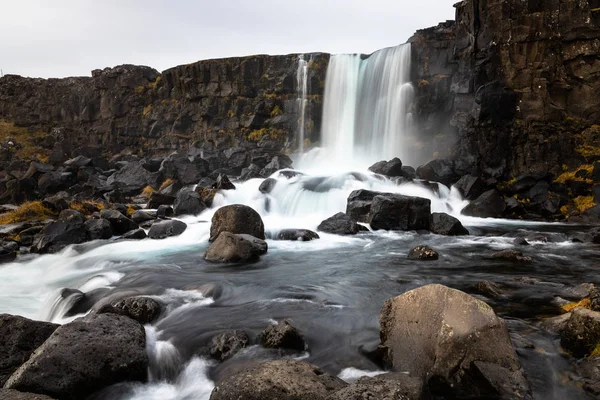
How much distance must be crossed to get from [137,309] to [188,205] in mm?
13272

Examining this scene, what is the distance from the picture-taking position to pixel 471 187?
851 inches

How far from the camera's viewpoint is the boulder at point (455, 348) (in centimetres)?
501

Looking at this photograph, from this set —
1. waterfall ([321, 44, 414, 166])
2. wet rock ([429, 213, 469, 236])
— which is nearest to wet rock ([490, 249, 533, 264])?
wet rock ([429, 213, 469, 236])

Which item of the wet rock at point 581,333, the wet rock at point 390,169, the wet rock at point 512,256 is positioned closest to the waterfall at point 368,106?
the wet rock at point 390,169

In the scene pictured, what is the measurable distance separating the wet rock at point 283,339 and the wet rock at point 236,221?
8020 mm

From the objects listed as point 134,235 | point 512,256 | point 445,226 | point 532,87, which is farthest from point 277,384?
point 532,87

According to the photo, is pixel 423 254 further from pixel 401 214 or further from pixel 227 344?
pixel 227 344

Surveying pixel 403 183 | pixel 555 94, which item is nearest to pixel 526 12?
pixel 555 94

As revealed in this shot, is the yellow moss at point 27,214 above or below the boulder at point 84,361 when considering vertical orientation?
below

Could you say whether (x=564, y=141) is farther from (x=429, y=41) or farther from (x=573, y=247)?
(x=429, y=41)

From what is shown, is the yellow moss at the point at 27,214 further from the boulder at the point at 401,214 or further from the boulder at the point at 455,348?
the boulder at the point at 455,348

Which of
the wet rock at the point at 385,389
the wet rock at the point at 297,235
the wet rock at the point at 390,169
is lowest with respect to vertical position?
the wet rock at the point at 297,235

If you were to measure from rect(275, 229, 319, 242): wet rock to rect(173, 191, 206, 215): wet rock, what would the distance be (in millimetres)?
6395

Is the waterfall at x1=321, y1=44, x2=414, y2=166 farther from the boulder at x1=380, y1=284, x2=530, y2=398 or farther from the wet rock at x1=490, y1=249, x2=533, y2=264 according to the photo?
the boulder at x1=380, y1=284, x2=530, y2=398
